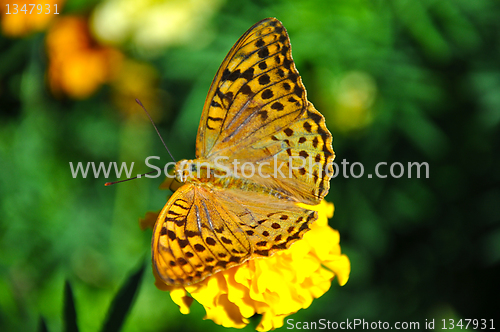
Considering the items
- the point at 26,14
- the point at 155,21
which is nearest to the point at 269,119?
the point at 155,21

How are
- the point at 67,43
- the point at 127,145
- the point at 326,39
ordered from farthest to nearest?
the point at 127,145, the point at 67,43, the point at 326,39

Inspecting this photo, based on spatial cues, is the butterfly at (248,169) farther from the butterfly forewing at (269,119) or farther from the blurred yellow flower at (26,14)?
the blurred yellow flower at (26,14)

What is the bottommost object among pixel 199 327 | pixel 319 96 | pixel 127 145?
pixel 199 327

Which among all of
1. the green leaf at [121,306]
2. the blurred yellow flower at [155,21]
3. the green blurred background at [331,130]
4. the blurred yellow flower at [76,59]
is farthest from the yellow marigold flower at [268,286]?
the blurred yellow flower at [76,59]

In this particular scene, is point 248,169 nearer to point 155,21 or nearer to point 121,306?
point 121,306

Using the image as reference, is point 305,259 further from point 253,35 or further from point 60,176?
point 60,176

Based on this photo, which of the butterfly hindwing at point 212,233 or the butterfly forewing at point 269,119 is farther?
the butterfly forewing at point 269,119

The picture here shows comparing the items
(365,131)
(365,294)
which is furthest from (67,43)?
(365,294)
